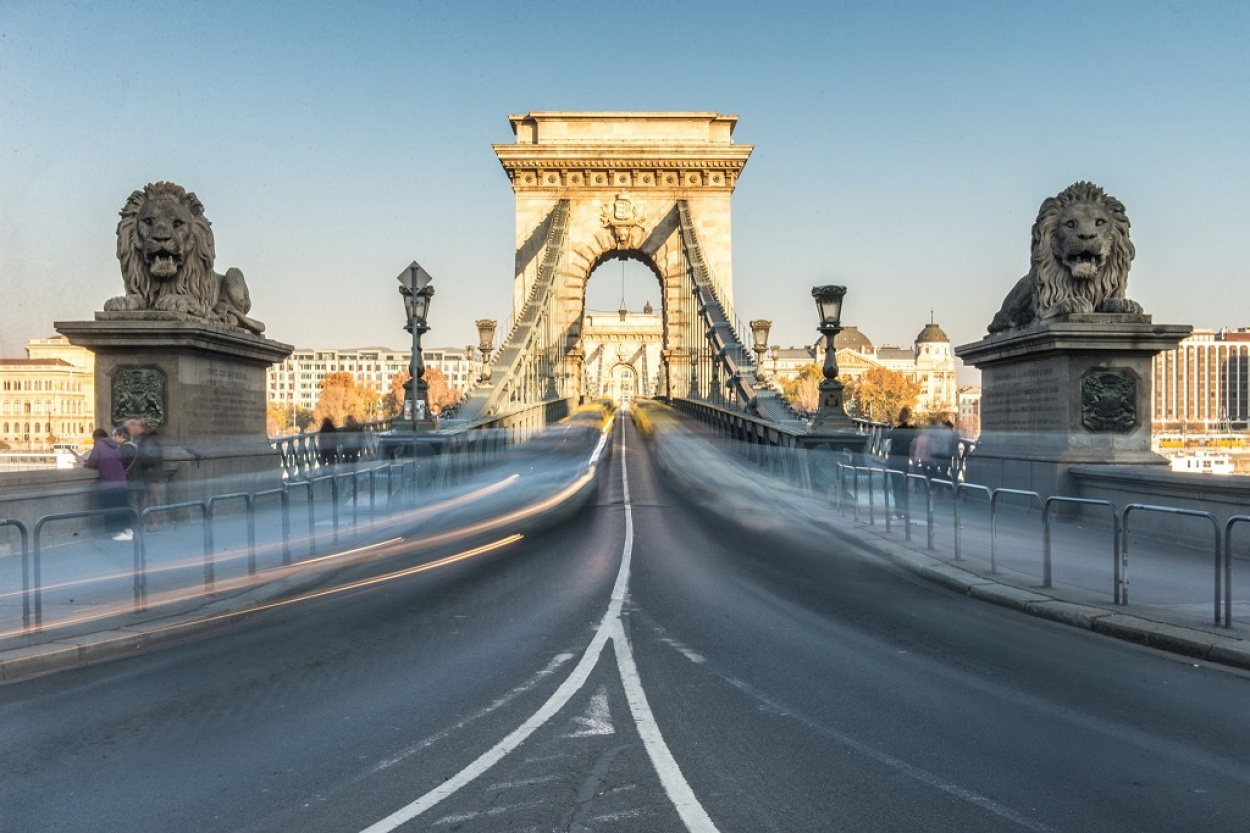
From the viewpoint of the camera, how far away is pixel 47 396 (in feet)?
58.3

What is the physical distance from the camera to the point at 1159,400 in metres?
96.0

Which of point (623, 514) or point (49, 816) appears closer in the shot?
point (49, 816)

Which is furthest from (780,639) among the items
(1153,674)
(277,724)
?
(277,724)

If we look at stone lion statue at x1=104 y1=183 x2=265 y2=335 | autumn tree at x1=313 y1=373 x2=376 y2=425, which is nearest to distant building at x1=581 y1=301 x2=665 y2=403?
autumn tree at x1=313 y1=373 x2=376 y2=425

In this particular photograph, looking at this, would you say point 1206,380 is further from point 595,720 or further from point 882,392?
point 595,720

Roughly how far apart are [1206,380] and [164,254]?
92090mm

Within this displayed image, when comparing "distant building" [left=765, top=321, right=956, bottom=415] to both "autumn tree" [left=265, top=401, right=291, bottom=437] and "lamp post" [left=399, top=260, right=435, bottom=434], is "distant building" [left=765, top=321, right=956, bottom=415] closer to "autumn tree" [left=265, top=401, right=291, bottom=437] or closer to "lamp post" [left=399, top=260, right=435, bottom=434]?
"autumn tree" [left=265, top=401, right=291, bottom=437]

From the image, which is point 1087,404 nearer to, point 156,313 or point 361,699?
point 361,699

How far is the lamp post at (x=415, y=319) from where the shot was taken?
859 inches

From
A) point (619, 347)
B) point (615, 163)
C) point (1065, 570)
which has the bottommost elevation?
point (1065, 570)

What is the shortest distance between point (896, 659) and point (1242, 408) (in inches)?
3790

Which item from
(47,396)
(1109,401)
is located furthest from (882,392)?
(47,396)

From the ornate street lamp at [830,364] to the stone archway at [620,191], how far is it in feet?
117

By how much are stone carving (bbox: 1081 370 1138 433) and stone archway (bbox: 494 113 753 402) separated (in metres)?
42.9
